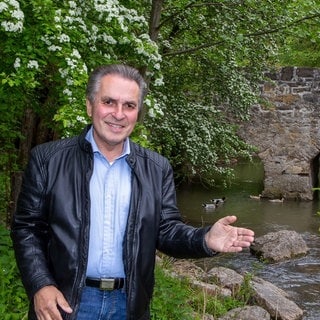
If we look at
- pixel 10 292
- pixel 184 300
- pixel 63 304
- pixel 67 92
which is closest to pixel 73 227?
pixel 63 304

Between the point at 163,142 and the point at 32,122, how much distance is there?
10.0 ft

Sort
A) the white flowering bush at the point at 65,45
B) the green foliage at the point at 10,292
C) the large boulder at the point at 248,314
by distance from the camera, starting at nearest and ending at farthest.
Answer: the white flowering bush at the point at 65,45 → the green foliage at the point at 10,292 → the large boulder at the point at 248,314

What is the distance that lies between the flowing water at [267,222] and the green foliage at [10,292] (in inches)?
133

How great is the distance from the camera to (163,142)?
9.02 m

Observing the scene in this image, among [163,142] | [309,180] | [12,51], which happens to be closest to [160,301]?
[12,51]

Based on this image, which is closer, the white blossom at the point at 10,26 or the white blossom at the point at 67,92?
the white blossom at the point at 10,26

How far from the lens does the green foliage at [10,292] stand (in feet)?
12.6

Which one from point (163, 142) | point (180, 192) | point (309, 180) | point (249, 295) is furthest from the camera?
point (180, 192)

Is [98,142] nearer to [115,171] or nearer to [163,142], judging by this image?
[115,171]

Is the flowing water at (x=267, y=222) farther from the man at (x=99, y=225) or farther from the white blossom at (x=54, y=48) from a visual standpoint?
the man at (x=99, y=225)

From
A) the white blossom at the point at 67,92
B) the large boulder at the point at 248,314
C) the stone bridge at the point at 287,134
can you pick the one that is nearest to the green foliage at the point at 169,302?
the large boulder at the point at 248,314

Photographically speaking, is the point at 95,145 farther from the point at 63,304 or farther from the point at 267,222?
the point at 267,222

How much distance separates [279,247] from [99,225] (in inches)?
295

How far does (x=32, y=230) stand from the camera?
2.12 metres
